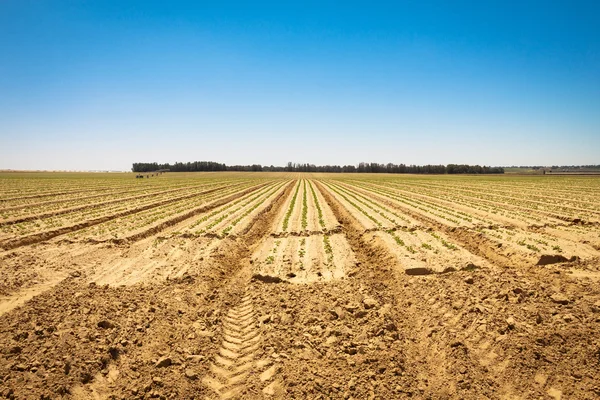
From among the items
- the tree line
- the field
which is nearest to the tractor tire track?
the field

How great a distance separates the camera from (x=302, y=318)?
6734mm

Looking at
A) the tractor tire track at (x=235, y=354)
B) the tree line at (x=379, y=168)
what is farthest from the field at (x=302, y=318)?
the tree line at (x=379, y=168)

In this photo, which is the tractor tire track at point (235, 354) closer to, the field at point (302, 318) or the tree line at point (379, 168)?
the field at point (302, 318)

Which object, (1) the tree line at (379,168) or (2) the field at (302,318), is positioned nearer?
(2) the field at (302,318)

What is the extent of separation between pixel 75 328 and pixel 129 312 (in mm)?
1002

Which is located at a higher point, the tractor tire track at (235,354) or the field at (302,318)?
the field at (302,318)

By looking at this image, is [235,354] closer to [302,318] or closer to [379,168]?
[302,318]

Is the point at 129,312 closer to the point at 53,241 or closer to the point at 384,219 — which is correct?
the point at 53,241

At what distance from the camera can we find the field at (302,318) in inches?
191

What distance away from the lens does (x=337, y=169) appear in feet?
645

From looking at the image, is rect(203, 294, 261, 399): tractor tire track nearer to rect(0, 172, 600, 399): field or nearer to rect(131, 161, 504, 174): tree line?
rect(0, 172, 600, 399): field

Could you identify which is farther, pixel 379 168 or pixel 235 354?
pixel 379 168

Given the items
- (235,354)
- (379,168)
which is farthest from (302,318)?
(379,168)

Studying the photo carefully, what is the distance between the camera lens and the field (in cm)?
486
